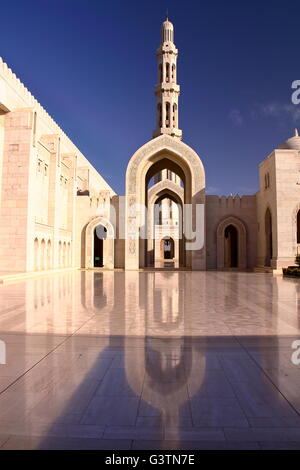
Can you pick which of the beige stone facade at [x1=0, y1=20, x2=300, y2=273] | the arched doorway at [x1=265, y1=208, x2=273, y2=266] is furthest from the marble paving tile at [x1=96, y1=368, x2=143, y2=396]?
the arched doorway at [x1=265, y1=208, x2=273, y2=266]

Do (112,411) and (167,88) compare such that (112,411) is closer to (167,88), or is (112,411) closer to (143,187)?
(143,187)

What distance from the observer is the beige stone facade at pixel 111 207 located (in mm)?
16234

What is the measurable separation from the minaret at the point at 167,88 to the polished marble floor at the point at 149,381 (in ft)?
89.5

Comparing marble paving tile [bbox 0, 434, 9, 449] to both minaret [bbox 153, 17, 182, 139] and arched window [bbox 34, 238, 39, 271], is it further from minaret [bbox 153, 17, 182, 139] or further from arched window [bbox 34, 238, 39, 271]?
minaret [bbox 153, 17, 182, 139]

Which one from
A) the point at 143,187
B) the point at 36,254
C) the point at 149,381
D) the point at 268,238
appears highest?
the point at 143,187

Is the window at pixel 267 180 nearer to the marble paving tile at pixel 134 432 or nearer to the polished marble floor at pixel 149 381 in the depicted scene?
the polished marble floor at pixel 149 381

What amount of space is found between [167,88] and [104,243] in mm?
15933

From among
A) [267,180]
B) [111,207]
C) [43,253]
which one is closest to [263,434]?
[43,253]

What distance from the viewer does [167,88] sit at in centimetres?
3075

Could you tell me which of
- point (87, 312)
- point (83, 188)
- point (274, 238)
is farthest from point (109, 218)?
point (87, 312)

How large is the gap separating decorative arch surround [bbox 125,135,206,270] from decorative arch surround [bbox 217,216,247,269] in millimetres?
1355

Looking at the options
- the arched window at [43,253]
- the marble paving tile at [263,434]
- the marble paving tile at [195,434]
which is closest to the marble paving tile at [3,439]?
the marble paving tile at [195,434]

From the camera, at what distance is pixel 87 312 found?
6504 mm
